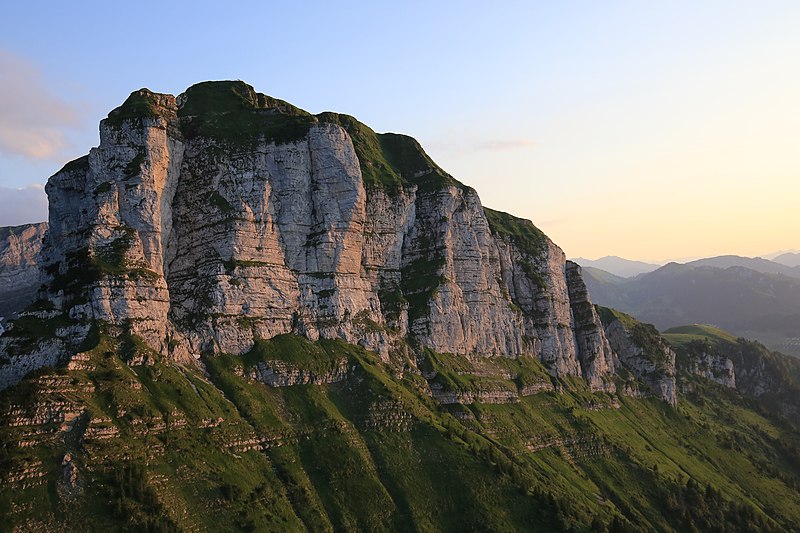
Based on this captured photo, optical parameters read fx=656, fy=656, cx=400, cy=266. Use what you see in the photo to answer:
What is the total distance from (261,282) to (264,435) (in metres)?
43.7

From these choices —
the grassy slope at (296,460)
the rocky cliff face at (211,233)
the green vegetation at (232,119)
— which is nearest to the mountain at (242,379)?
the grassy slope at (296,460)

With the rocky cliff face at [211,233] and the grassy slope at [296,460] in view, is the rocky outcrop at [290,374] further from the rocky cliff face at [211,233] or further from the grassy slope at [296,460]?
the rocky cliff face at [211,233]

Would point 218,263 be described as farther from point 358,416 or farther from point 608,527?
point 608,527

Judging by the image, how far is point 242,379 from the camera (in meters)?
152

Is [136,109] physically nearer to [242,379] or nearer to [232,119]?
[232,119]

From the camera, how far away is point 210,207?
561ft

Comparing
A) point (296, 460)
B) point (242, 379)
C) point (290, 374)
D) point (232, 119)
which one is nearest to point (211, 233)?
point (232, 119)

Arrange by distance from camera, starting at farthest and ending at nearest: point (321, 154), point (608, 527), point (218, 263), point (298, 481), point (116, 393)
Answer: point (321, 154), point (218, 263), point (608, 527), point (298, 481), point (116, 393)

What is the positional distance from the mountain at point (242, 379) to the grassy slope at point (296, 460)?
16.5 inches

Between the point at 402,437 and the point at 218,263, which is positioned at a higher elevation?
the point at 218,263

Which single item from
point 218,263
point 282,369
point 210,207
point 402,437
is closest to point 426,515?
point 402,437

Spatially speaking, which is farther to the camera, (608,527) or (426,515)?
(608,527)

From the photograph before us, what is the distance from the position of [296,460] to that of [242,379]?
24.6m

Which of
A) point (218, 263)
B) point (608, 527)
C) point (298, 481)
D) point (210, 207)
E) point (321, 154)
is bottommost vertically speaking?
point (608, 527)
